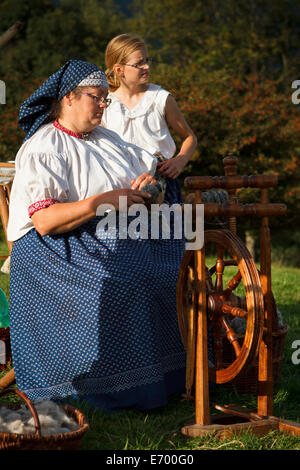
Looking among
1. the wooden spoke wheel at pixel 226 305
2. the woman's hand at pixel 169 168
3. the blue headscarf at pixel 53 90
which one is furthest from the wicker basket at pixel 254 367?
the blue headscarf at pixel 53 90

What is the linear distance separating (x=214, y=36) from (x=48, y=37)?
4799mm

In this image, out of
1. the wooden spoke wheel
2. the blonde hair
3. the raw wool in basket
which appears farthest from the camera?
the blonde hair

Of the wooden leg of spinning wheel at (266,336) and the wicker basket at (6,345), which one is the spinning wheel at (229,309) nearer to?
the wooden leg of spinning wheel at (266,336)

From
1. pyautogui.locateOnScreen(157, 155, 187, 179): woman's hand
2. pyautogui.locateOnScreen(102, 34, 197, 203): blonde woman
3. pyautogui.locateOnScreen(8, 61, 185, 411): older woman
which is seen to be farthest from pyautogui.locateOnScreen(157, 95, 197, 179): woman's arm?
pyautogui.locateOnScreen(8, 61, 185, 411): older woman

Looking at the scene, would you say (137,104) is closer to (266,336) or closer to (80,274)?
(80,274)

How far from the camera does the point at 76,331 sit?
3.06m

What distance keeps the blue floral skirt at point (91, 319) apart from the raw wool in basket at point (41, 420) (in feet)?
1.41

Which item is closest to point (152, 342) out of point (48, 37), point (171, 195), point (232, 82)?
point (171, 195)

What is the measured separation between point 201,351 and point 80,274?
66 centimetres

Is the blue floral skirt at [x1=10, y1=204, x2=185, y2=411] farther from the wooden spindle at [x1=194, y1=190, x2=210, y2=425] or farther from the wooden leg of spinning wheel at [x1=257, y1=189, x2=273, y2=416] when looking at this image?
the wooden leg of spinning wheel at [x1=257, y1=189, x2=273, y2=416]

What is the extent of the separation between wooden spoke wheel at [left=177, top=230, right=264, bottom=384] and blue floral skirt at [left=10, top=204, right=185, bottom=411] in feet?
0.92

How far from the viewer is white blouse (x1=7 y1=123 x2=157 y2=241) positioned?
304cm

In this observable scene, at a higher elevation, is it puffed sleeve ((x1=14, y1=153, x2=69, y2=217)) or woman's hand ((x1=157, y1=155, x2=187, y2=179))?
woman's hand ((x1=157, y1=155, x2=187, y2=179))

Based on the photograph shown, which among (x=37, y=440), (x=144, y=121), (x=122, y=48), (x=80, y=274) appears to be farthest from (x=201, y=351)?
(x=122, y=48)
